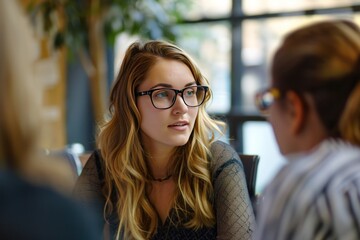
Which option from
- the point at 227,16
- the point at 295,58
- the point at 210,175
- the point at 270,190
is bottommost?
A: the point at 210,175

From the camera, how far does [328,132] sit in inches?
39.9

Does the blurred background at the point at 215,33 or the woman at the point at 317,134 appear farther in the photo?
the blurred background at the point at 215,33

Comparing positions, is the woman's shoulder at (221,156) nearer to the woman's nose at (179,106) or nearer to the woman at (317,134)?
the woman's nose at (179,106)

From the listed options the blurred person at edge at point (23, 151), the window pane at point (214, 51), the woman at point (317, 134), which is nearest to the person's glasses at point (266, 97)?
the woman at point (317, 134)

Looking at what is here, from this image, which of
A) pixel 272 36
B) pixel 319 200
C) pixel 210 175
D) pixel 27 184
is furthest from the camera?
pixel 272 36

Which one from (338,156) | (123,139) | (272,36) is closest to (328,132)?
(338,156)

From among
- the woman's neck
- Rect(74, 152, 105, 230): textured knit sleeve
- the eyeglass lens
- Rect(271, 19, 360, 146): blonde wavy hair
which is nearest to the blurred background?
Rect(74, 152, 105, 230): textured knit sleeve

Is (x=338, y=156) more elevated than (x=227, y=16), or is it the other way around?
(x=227, y=16)

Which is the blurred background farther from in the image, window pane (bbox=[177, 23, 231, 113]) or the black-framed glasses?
the black-framed glasses

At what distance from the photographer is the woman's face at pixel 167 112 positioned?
5.63 ft

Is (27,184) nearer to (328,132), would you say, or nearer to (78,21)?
(328,132)

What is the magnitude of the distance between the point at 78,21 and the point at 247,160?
7.49 ft

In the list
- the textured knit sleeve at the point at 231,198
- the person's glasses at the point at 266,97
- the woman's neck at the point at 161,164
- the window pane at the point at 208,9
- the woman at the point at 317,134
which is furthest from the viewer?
the window pane at the point at 208,9

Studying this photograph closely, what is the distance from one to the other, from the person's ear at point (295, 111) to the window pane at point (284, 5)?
253cm
